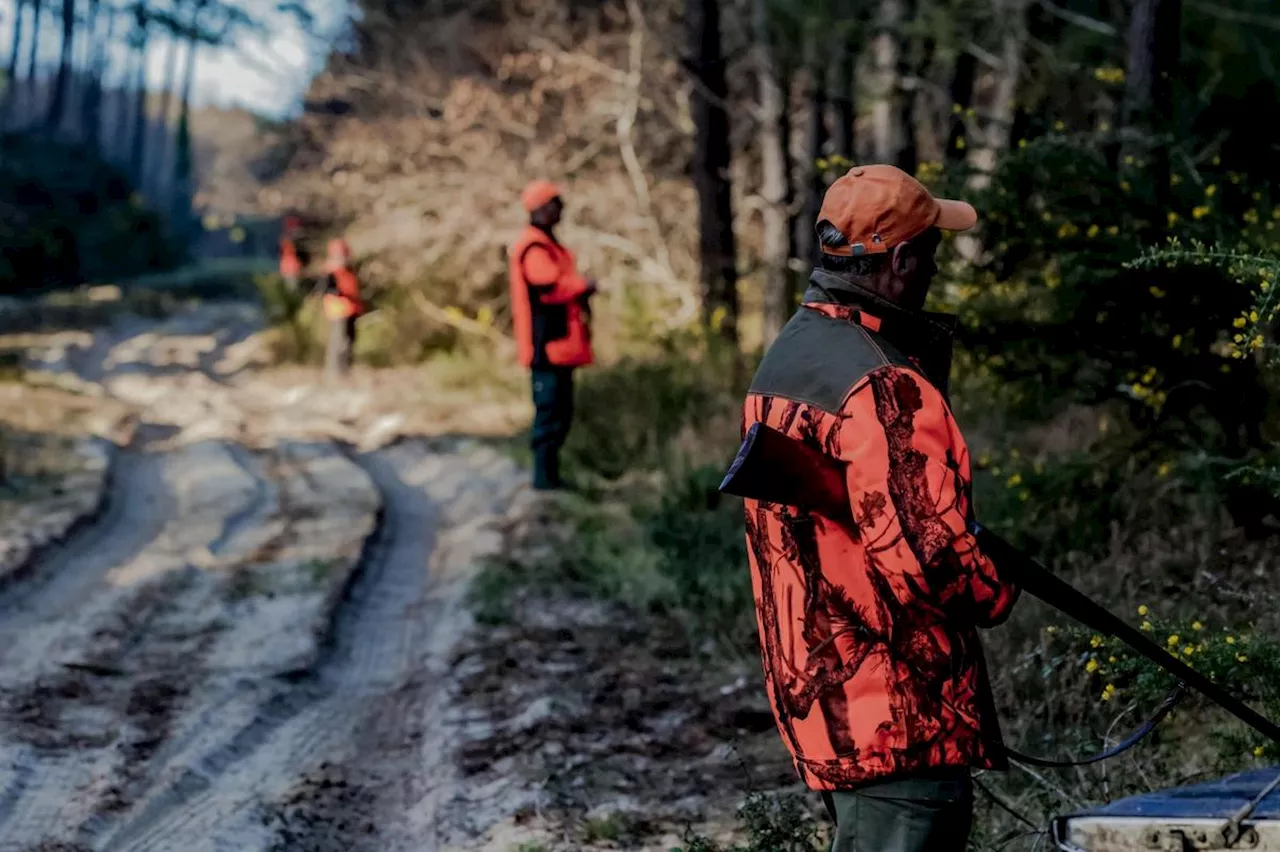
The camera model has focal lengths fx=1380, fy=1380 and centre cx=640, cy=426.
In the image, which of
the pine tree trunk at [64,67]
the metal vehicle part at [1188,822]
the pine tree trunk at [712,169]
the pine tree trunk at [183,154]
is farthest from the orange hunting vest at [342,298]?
the pine tree trunk at [183,154]

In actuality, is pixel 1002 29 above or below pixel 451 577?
above

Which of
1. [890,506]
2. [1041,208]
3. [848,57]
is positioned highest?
[848,57]

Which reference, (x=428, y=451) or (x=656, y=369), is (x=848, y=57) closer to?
(x=656, y=369)

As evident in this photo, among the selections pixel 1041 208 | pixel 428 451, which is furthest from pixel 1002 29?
pixel 428 451

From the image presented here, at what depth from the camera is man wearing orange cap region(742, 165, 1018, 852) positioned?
7.82 ft

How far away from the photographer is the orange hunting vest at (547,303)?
27.6 ft

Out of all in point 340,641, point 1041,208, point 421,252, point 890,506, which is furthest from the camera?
point 421,252

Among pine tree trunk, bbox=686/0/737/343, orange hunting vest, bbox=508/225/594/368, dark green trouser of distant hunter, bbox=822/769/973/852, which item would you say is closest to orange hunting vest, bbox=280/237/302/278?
pine tree trunk, bbox=686/0/737/343

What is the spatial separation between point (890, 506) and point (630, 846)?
7.50 ft

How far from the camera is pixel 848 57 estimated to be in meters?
11.4

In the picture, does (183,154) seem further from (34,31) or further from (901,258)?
(901,258)

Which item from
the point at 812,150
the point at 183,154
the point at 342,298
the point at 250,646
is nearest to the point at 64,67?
the point at 183,154

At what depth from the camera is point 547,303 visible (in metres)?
8.58

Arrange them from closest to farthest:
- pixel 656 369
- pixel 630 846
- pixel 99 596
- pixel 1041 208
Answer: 1. pixel 630 846
2. pixel 1041 208
3. pixel 99 596
4. pixel 656 369
